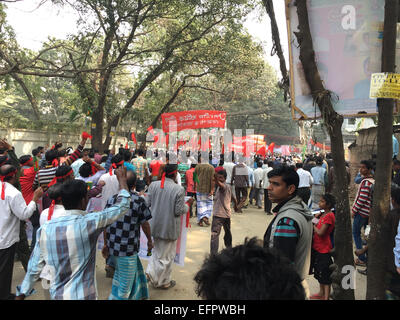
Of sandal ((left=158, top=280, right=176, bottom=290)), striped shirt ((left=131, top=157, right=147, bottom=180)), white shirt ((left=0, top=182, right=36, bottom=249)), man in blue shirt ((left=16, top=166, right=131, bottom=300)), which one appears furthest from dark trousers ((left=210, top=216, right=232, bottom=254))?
striped shirt ((left=131, top=157, right=147, bottom=180))

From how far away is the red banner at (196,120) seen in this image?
11.8m

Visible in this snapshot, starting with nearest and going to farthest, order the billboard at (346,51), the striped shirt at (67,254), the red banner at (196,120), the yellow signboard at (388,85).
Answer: the striped shirt at (67,254) → the yellow signboard at (388,85) → the billboard at (346,51) → the red banner at (196,120)

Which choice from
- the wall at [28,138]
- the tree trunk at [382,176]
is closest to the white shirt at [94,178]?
the tree trunk at [382,176]

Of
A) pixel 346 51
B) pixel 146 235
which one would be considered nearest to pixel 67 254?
pixel 146 235

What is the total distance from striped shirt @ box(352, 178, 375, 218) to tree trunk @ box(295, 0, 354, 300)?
80.4 inches

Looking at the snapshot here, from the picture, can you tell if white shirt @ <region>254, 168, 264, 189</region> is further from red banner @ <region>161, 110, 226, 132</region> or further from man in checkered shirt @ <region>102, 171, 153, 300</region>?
man in checkered shirt @ <region>102, 171, 153, 300</region>

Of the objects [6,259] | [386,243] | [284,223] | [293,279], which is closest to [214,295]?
[293,279]

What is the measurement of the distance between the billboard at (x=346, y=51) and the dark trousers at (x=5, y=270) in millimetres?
3450

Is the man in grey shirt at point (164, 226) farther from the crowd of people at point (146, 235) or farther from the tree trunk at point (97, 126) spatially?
the tree trunk at point (97, 126)

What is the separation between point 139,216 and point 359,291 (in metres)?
3.20

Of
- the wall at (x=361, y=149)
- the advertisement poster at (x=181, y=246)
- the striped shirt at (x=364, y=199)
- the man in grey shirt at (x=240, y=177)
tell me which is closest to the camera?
the advertisement poster at (x=181, y=246)

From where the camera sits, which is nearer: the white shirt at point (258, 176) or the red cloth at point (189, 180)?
the red cloth at point (189, 180)

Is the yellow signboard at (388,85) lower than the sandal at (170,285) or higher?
higher

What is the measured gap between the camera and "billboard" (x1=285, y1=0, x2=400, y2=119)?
2.80 metres
